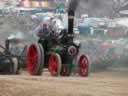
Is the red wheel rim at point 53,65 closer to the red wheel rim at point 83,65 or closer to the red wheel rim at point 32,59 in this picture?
the red wheel rim at point 32,59

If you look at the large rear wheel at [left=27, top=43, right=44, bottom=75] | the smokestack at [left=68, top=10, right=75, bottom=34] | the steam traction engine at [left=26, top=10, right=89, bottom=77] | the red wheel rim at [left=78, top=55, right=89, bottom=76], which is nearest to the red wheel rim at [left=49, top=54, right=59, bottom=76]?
the steam traction engine at [left=26, top=10, right=89, bottom=77]

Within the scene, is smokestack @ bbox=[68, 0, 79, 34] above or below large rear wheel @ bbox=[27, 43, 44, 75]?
above

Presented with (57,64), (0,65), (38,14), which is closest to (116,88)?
(57,64)

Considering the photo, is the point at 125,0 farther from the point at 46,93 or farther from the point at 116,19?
the point at 46,93

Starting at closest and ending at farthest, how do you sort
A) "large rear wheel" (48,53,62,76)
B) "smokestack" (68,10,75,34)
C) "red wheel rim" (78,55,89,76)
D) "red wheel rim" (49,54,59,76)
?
"large rear wheel" (48,53,62,76) < "red wheel rim" (49,54,59,76) < "smokestack" (68,10,75,34) < "red wheel rim" (78,55,89,76)

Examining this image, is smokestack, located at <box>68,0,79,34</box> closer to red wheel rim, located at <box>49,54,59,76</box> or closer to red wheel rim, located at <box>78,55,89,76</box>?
red wheel rim, located at <box>49,54,59,76</box>

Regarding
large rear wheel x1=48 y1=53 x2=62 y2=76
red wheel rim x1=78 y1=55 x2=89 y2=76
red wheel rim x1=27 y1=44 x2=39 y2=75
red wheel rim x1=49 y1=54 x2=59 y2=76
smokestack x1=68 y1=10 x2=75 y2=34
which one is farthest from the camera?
red wheel rim x1=78 y1=55 x2=89 y2=76

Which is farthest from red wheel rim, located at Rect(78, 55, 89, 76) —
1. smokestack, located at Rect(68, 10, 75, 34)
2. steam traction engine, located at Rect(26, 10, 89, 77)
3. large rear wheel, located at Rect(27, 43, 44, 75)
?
large rear wheel, located at Rect(27, 43, 44, 75)

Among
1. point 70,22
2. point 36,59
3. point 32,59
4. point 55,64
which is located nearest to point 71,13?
point 70,22

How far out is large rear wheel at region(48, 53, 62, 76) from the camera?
48.1 ft

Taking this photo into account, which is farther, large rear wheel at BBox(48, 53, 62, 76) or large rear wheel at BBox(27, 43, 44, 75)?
large rear wheel at BBox(27, 43, 44, 75)

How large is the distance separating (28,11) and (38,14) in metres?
1.28

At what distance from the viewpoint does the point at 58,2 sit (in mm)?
41625

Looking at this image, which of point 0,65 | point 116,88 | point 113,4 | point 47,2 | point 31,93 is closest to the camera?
point 31,93
